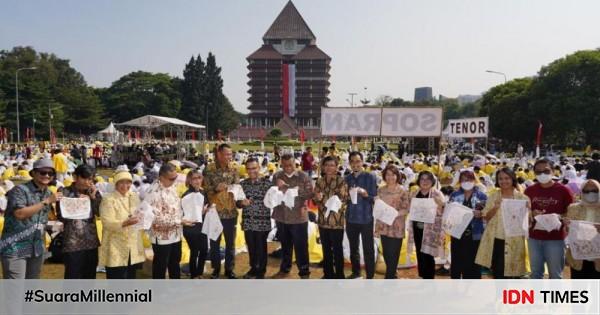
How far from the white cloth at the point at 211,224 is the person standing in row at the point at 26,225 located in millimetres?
2089

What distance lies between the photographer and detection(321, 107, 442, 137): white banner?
795cm

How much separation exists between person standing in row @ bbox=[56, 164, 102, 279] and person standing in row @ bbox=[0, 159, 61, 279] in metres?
0.24

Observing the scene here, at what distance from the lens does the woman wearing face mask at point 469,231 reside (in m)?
5.71

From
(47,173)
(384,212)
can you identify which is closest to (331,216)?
(384,212)

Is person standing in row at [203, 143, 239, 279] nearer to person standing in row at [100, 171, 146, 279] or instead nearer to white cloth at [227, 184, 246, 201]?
white cloth at [227, 184, 246, 201]

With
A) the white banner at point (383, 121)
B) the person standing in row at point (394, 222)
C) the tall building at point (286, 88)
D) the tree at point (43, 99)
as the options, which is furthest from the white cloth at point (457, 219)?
the tall building at point (286, 88)

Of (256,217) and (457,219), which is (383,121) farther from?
(457,219)

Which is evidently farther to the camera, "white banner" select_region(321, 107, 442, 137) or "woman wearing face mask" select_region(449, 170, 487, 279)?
"white banner" select_region(321, 107, 442, 137)

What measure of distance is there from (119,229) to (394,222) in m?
3.09

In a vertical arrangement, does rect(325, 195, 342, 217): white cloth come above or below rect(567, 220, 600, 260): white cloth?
above

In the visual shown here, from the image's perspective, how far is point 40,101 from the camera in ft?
216

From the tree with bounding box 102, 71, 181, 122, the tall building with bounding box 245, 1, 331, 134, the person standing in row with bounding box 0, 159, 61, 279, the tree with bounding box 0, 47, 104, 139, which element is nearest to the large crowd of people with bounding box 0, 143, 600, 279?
the person standing in row with bounding box 0, 159, 61, 279

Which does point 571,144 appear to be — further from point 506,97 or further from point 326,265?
point 326,265

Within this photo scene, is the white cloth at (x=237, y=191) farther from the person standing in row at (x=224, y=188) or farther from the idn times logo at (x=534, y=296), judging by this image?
the idn times logo at (x=534, y=296)
